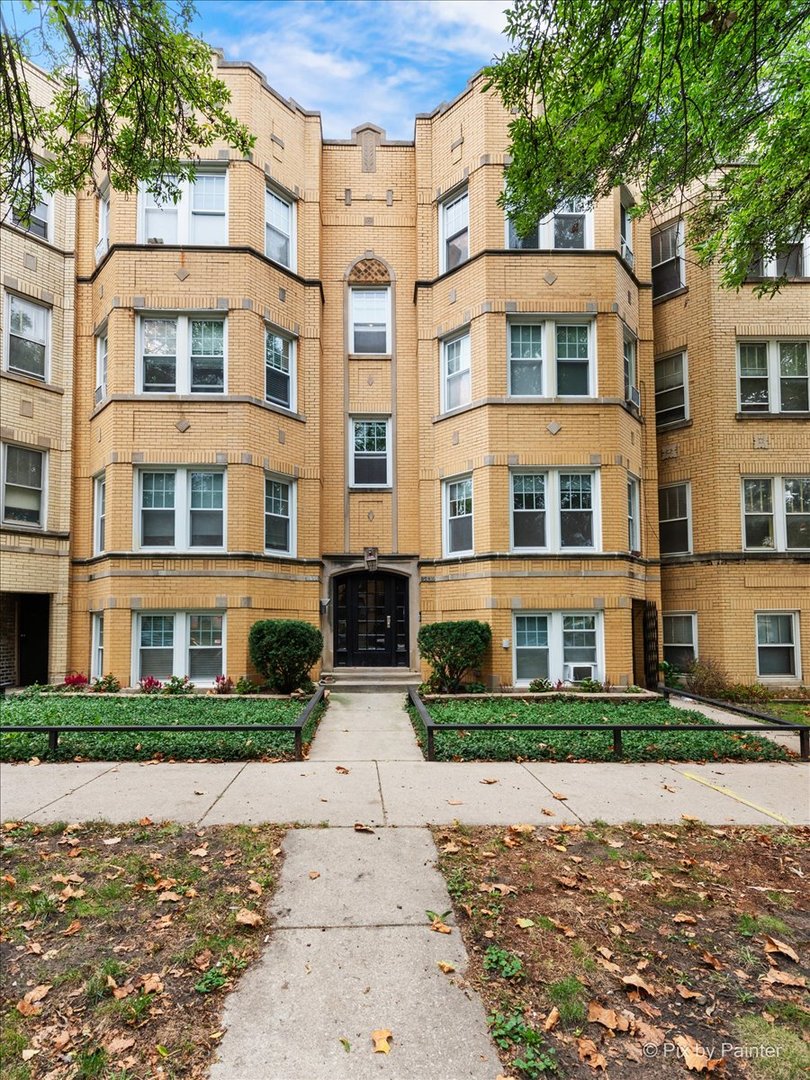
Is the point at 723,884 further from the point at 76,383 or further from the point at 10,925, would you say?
the point at 76,383

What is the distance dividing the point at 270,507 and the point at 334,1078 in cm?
1123

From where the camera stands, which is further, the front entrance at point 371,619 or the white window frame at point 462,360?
the front entrance at point 371,619

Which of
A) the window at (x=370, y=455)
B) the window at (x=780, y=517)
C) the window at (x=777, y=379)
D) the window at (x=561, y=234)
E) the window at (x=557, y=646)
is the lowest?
the window at (x=557, y=646)

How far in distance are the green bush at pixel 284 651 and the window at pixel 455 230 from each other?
893 cm

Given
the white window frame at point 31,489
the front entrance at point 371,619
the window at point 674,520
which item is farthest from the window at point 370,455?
the window at point 674,520

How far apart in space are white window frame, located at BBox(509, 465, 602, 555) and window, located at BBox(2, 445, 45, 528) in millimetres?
10472

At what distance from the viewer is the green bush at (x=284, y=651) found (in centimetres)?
1103

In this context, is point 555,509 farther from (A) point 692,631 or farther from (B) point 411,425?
(A) point 692,631

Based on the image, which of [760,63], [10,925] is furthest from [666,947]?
[760,63]

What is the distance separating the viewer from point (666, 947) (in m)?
3.23

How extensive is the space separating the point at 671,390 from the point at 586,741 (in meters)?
10.6

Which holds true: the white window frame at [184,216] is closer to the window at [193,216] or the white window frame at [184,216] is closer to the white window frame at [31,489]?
the window at [193,216]

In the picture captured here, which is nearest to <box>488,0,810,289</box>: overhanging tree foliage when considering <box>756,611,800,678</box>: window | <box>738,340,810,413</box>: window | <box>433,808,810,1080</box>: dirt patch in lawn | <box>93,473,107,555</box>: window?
<box>738,340,810,413</box>: window

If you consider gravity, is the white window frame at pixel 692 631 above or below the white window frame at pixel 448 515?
below
